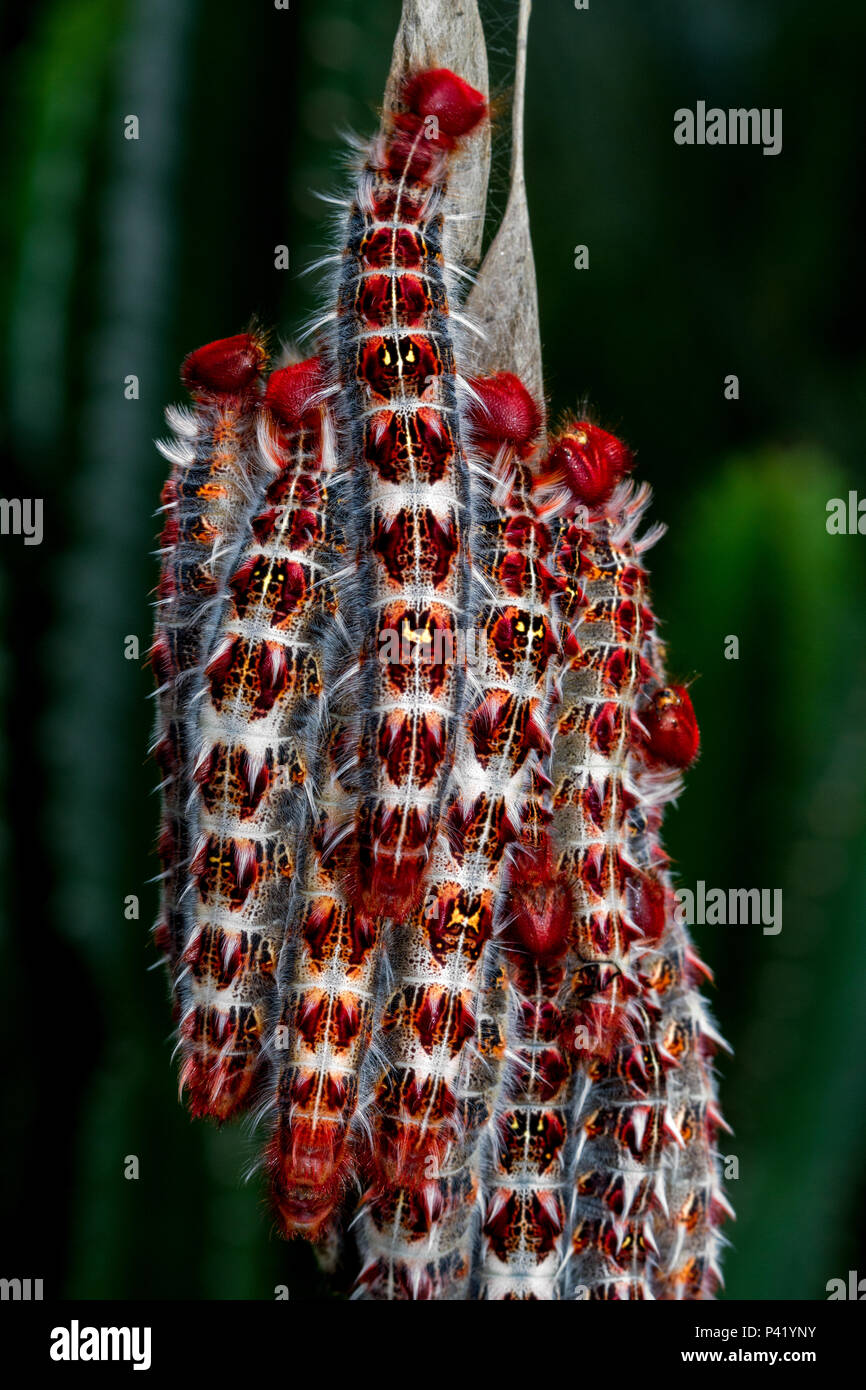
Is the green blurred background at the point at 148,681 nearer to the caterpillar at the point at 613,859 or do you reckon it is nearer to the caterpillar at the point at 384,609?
the caterpillar at the point at 613,859

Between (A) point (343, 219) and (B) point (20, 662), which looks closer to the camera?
(A) point (343, 219)

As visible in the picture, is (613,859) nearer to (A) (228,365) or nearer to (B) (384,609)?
(B) (384,609)

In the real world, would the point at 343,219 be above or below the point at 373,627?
above

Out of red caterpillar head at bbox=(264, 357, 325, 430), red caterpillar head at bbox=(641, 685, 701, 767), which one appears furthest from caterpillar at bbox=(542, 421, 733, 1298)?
red caterpillar head at bbox=(264, 357, 325, 430)

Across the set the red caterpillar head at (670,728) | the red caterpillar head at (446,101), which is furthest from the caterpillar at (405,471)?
the red caterpillar head at (670,728)

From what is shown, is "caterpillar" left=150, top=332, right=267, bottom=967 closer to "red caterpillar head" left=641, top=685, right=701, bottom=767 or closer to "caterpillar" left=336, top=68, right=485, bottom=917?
"caterpillar" left=336, top=68, right=485, bottom=917

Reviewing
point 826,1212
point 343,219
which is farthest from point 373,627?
point 826,1212

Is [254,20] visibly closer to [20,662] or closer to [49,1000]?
[20,662]
